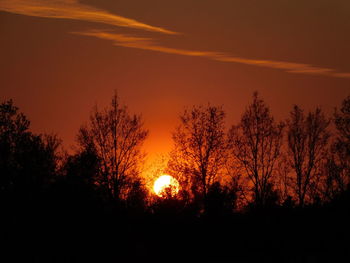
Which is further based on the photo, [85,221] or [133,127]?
[133,127]

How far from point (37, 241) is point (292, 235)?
574 inches

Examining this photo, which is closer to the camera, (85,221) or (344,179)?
(85,221)

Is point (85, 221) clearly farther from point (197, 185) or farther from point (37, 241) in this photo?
point (197, 185)

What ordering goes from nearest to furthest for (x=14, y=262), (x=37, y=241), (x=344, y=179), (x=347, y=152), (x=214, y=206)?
(x=14, y=262), (x=37, y=241), (x=214, y=206), (x=347, y=152), (x=344, y=179)

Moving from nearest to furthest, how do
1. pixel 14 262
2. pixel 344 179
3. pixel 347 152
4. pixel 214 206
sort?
→ pixel 14 262 → pixel 214 206 → pixel 347 152 → pixel 344 179

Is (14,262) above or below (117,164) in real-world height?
below

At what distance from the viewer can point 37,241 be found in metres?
30.3

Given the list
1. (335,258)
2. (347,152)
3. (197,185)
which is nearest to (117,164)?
(197,185)

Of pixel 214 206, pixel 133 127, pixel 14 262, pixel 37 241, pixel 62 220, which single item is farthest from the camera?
pixel 133 127

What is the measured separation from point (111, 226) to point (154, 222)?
117 inches

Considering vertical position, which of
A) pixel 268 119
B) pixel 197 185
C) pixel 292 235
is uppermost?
pixel 268 119

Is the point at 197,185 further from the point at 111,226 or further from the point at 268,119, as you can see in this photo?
the point at 111,226

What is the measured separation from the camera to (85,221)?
32438 millimetres

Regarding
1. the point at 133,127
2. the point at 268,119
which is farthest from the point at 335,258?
the point at 133,127
